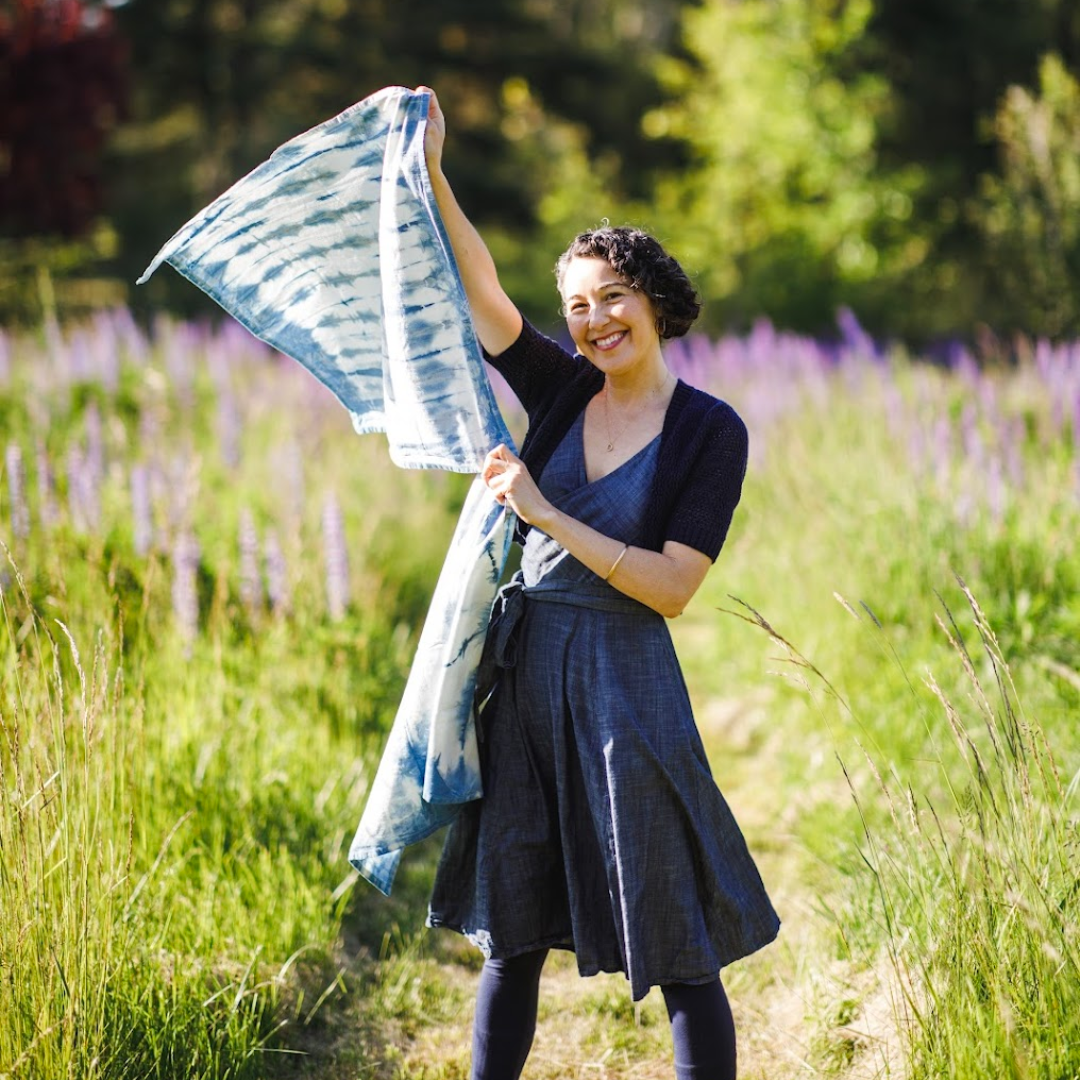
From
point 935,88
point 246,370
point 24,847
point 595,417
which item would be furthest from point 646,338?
point 935,88

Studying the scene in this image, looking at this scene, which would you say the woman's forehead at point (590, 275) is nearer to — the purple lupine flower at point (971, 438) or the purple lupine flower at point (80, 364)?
the purple lupine flower at point (971, 438)

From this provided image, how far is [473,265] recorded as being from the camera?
7.65 feet

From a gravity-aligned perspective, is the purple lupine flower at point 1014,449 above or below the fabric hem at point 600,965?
above

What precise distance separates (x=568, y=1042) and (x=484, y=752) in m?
1.09

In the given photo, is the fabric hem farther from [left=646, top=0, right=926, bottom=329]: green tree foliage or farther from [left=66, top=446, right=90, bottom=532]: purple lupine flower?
[left=646, top=0, right=926, bottom=329]: green tree foliage

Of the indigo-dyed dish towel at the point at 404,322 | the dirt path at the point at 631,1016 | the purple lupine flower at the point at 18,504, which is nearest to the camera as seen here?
the indigo-dyed dish towel at the point at 404,322

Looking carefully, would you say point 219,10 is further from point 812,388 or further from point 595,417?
point 595,417

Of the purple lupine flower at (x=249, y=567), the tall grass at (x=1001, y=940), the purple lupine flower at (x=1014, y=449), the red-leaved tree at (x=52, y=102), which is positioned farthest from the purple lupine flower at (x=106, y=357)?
the tall grass at (x=1001, y=940)

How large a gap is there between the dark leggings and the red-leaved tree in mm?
11377

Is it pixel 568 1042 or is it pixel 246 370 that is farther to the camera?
pixel 246 370

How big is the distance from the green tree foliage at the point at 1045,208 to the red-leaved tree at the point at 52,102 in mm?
8556

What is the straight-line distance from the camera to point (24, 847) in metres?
1.99

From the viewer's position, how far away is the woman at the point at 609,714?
2.11 metres

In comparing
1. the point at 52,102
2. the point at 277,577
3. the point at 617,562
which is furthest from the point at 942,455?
the point at 52,102
